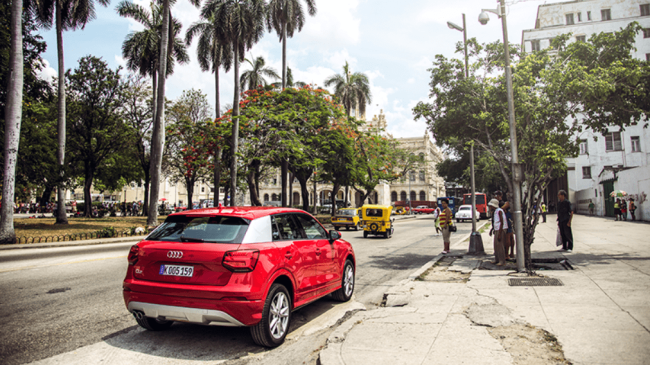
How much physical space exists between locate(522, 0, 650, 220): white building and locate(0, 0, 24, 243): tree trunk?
36112 millimetres

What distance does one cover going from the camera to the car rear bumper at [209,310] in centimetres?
409

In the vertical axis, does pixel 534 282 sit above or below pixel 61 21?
below

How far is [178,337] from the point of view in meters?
4.89

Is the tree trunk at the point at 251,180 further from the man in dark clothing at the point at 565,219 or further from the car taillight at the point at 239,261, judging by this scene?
the car taillight at the point at 239,261

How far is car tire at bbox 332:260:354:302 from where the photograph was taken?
6.56 m

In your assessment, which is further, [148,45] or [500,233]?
[148,45]

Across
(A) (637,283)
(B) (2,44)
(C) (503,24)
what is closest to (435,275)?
(A) (637,283)

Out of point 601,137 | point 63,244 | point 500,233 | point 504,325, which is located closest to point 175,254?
point 504,325

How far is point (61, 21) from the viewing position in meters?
25.8

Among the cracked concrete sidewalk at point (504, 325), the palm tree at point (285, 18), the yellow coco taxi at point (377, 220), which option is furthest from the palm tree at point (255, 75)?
the cracked concrete sidewalk at point (504, 325)

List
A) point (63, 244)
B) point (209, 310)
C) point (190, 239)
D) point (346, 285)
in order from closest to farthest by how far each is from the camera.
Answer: point (209, 310), point (190, 239), point (346, 285), point (63, 244)

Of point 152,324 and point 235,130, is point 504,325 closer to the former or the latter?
point 152,324

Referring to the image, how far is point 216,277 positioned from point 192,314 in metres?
0.44

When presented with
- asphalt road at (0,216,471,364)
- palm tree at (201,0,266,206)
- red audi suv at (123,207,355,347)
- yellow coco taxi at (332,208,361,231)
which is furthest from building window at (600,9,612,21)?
red audi suv at (123,207,355,347)
